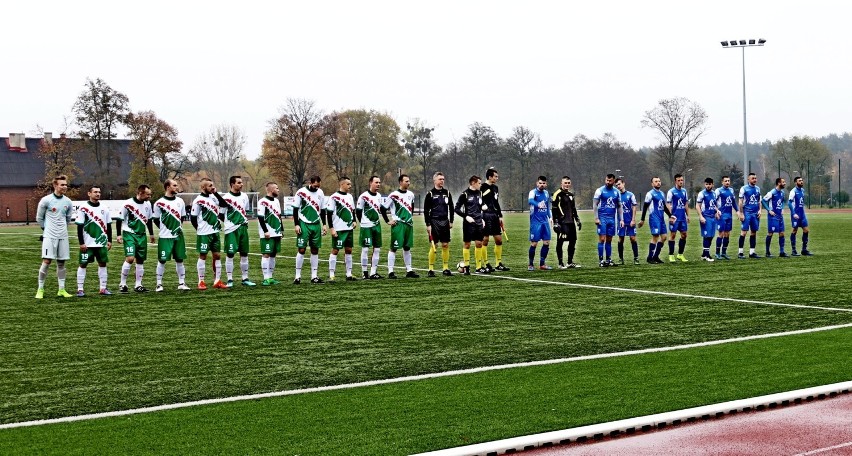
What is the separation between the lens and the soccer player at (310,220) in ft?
59.0

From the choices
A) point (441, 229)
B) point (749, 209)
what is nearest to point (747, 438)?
point (441, 229)

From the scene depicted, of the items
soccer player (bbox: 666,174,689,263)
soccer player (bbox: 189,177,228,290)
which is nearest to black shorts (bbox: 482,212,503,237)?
soccer player (bbox: 666,174,689,263)

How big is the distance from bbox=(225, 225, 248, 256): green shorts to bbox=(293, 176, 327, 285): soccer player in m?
0.99

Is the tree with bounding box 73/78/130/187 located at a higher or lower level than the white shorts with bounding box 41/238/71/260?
higher

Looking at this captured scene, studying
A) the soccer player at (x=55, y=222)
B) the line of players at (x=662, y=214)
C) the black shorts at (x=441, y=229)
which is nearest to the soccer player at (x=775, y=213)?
the line of players at (x=662, y=214)

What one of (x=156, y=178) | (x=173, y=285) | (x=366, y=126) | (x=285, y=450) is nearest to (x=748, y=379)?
(x=285, y=450)

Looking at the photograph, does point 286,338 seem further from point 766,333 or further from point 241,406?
point 766,333

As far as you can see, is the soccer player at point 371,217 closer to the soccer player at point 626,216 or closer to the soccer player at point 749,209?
the soccer player at point 626,216

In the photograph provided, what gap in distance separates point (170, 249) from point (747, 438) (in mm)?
12337

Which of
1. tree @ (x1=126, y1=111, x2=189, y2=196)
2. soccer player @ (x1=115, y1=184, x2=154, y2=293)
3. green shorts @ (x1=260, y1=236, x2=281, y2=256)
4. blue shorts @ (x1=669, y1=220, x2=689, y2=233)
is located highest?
tree @ (x1=126, y1=111, x2=189, y2=196)

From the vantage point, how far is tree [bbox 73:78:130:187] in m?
73.2

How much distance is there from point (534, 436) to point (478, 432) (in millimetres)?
414

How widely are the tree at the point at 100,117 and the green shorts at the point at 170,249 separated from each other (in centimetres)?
6109

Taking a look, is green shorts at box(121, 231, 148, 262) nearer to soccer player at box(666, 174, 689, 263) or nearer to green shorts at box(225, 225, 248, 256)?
green shorts at box(225, 225, 248, 256)
